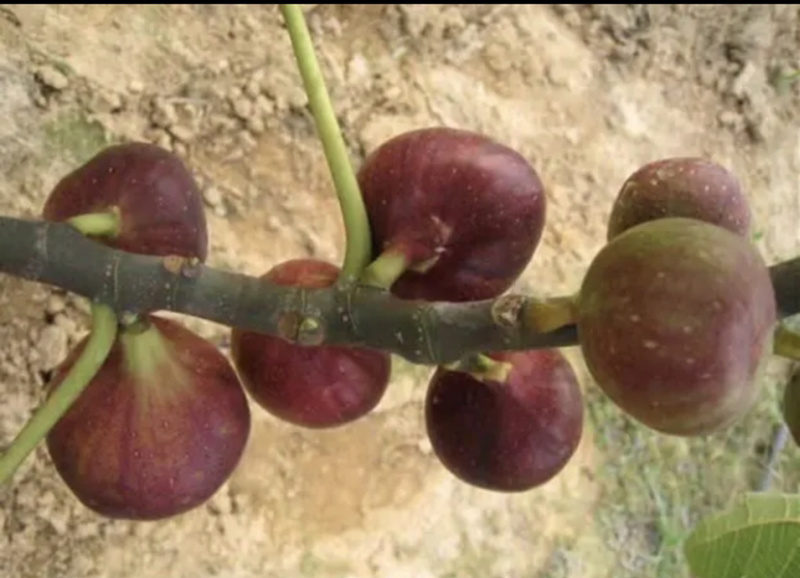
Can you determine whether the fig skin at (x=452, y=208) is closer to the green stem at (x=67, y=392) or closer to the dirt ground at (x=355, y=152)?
the green stem at (x=67, y=392)

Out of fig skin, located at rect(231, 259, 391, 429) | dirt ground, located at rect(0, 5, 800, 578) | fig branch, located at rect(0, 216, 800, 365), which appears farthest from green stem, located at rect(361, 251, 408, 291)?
dirt ground, located at rect(0, 5, 800, 578)

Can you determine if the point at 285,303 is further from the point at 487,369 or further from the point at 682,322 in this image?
the point at 682,322

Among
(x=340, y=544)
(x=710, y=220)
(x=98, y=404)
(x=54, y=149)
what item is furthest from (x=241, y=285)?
(x=340, y=544)

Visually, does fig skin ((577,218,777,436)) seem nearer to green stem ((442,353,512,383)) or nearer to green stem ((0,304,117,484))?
green stem ((442,353,512,383))

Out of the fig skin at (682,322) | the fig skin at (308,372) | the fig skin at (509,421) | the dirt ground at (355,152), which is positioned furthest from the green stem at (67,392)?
the dirt ground at (355,152)

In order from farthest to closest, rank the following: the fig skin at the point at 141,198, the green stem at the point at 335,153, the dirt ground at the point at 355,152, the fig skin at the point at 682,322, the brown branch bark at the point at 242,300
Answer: the dirt ground at the point at 355,152 → the fig skin at the point at 141,198 → the green stem at the point at 335,153 → the brown branch bark at the point at 242,300 → the fig skin at the point at 682,322

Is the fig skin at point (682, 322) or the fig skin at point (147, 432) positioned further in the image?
the fig skin at point (147, 432)

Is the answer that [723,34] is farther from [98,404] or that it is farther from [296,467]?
[98,404]
